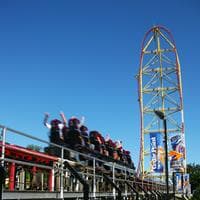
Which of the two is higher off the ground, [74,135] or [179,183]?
[74,135]

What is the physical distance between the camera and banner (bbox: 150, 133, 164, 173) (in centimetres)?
3225

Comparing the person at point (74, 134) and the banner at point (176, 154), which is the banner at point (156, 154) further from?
the person at point (74, 134)

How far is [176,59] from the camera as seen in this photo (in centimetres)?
4547

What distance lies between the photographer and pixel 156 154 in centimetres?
3231

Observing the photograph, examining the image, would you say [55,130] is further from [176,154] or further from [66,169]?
[176,154]

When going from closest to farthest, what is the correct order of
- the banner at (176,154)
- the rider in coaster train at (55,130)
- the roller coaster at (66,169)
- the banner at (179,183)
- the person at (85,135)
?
the roller coaster at (66,169) < the rider in coaster train at (55,130) < the person at (85,135) < the banner at (179,183) < the banner at (176,154)

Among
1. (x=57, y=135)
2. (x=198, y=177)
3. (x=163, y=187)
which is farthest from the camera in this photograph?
(x=198, y=177)

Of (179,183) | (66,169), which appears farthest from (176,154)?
(66,169)

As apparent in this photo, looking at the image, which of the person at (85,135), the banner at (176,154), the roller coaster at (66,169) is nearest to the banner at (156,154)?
the banner at (176,154)

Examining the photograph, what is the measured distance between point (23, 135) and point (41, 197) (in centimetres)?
167

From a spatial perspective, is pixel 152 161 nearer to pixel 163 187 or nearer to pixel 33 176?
pixel 163 187

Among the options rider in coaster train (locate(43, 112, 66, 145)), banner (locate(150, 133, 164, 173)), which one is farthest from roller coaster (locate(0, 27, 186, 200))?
banner (locate(150, 133, 164, 173))

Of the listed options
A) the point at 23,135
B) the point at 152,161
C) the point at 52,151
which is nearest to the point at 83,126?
the point at 52,151

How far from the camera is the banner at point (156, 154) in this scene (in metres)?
32.2
